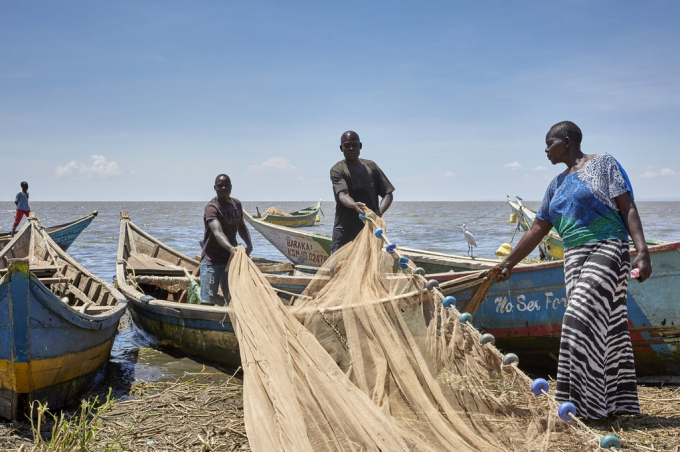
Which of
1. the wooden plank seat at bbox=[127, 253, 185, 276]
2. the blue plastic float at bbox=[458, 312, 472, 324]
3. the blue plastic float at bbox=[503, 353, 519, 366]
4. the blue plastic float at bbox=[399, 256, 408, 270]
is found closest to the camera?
the blue plastic float at bbox=[503, 353, 519, 366]

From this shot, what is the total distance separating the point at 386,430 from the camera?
8.26 ft

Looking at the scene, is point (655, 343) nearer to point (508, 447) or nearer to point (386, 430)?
point (508, 447)

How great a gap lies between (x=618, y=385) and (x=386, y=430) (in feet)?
6.00

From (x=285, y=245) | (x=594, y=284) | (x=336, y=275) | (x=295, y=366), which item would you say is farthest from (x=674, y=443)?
(x=285, y=245)

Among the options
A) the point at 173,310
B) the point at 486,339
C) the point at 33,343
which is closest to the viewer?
the point at 486,339

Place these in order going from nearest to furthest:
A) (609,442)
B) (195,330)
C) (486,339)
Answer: (609,442) → (486,339) → (195,330)

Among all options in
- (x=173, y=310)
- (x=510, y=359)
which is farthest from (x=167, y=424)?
(x=510, y=359)

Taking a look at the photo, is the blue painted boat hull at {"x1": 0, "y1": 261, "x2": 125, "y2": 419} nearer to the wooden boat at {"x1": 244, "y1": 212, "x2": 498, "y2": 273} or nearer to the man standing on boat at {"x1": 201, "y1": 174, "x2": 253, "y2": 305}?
the man standing on boat at {"x1": 201, "y1": 174, "x2": 253, "y2": 305}

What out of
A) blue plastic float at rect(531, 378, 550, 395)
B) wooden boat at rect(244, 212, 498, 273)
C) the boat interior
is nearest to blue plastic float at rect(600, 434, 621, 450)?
blue plastic float at rect(531, 378, 550, 395)

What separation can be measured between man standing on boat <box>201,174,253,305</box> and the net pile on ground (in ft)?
4.69

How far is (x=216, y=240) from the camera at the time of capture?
5.62 metres

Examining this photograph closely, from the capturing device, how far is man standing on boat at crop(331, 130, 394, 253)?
526cm

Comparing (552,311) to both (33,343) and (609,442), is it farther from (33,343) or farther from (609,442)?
(33,343)

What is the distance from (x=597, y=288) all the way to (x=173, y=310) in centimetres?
449
